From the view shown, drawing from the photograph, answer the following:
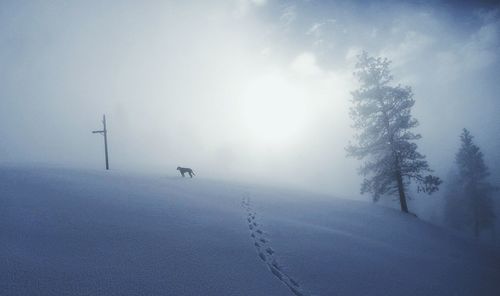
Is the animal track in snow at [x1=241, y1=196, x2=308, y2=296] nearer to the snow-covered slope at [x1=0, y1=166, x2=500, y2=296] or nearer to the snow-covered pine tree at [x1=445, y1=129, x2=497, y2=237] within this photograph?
the snow-covered slope at [x1=0, y1=166, x2=500, y2=296]

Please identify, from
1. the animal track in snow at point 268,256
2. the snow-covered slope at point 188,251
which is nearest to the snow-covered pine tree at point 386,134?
the snow-covered slope at point 188,251

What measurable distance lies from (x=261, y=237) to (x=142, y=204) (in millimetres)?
4368

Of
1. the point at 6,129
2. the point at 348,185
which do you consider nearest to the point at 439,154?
the point at 348,185

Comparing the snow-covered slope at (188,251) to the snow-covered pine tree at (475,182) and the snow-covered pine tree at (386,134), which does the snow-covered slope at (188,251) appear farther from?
the snow-covered pine tree at (475,182)

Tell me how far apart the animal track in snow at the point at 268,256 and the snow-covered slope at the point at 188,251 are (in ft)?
0.10

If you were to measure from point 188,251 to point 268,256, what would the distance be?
2.07m

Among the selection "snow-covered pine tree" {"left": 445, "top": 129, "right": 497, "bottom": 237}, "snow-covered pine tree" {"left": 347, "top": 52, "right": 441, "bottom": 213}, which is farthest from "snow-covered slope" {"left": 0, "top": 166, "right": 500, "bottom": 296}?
"snow-covered pine tree" {"left": 445, "top": 129, "right": 497, "bottom": 237}

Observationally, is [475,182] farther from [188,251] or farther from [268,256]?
[188,251]

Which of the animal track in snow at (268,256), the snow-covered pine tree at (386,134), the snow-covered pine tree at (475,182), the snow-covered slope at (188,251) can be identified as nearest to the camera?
the snow-covered slope at (188,251)

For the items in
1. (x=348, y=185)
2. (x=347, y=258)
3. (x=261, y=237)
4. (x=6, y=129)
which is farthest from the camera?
(x=348, y=185)

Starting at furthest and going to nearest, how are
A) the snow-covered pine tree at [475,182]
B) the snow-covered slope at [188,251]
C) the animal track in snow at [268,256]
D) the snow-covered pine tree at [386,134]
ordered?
the snow-covered pine tree at [475,182] < the snow-covered pine tree at [386,134] < the animal track in snow at [268,256] < the snow-covered slope at [188,251]

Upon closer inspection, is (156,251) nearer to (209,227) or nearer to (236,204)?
(209,227)

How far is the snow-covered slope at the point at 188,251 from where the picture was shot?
434cm

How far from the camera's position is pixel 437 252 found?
1010 cm
